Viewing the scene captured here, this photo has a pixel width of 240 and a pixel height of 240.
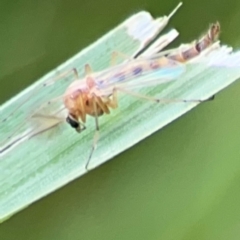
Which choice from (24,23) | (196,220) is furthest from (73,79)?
(196,220)

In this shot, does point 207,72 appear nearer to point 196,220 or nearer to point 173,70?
point 173,70

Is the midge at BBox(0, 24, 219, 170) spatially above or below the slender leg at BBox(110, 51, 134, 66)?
below

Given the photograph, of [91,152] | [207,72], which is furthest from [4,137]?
[207,72]

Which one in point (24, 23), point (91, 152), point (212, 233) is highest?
point (24, 23)

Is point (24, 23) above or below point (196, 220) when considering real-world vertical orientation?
above
